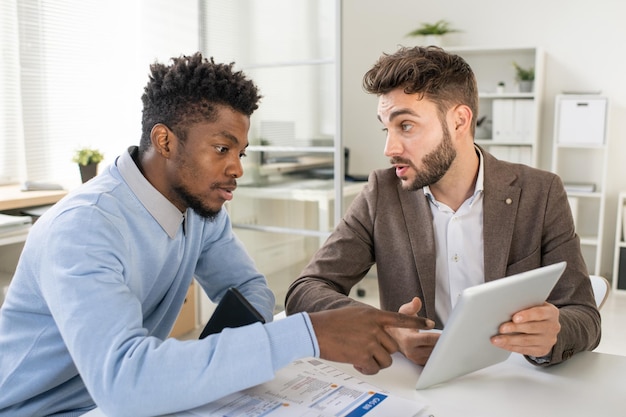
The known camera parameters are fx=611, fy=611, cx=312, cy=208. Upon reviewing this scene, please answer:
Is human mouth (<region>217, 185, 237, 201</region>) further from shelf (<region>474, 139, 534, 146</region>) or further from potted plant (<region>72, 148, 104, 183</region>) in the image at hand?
shelf (<region>474, 139, 534, 146</region>)

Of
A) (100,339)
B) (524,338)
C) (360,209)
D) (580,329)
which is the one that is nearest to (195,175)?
(100,339)

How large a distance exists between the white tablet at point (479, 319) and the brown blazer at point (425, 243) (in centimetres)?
34

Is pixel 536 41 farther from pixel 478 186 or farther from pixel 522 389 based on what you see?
pixel 522 389

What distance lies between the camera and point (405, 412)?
944mm

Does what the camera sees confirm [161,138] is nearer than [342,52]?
Yes

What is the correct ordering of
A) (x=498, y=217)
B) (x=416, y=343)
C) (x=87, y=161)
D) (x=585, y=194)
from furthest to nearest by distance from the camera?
(x=585, y=194) → (x=87, y=161) → (x=498, y=217) → (x=416, y=343)

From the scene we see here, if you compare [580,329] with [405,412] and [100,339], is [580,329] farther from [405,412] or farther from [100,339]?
[100,339]

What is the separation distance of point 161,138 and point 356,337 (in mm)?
553

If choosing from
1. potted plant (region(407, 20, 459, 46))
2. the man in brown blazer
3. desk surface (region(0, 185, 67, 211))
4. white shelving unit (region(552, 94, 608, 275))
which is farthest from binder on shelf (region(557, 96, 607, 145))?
desk surface (region(0, 185, 67, 211))

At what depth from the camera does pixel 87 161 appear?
3141 mm

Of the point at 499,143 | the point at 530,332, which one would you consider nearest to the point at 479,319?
the point at 530,332

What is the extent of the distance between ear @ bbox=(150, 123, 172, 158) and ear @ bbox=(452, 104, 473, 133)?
76cm

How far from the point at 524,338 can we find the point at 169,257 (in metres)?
0.70

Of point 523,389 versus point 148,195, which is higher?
point 148,195
